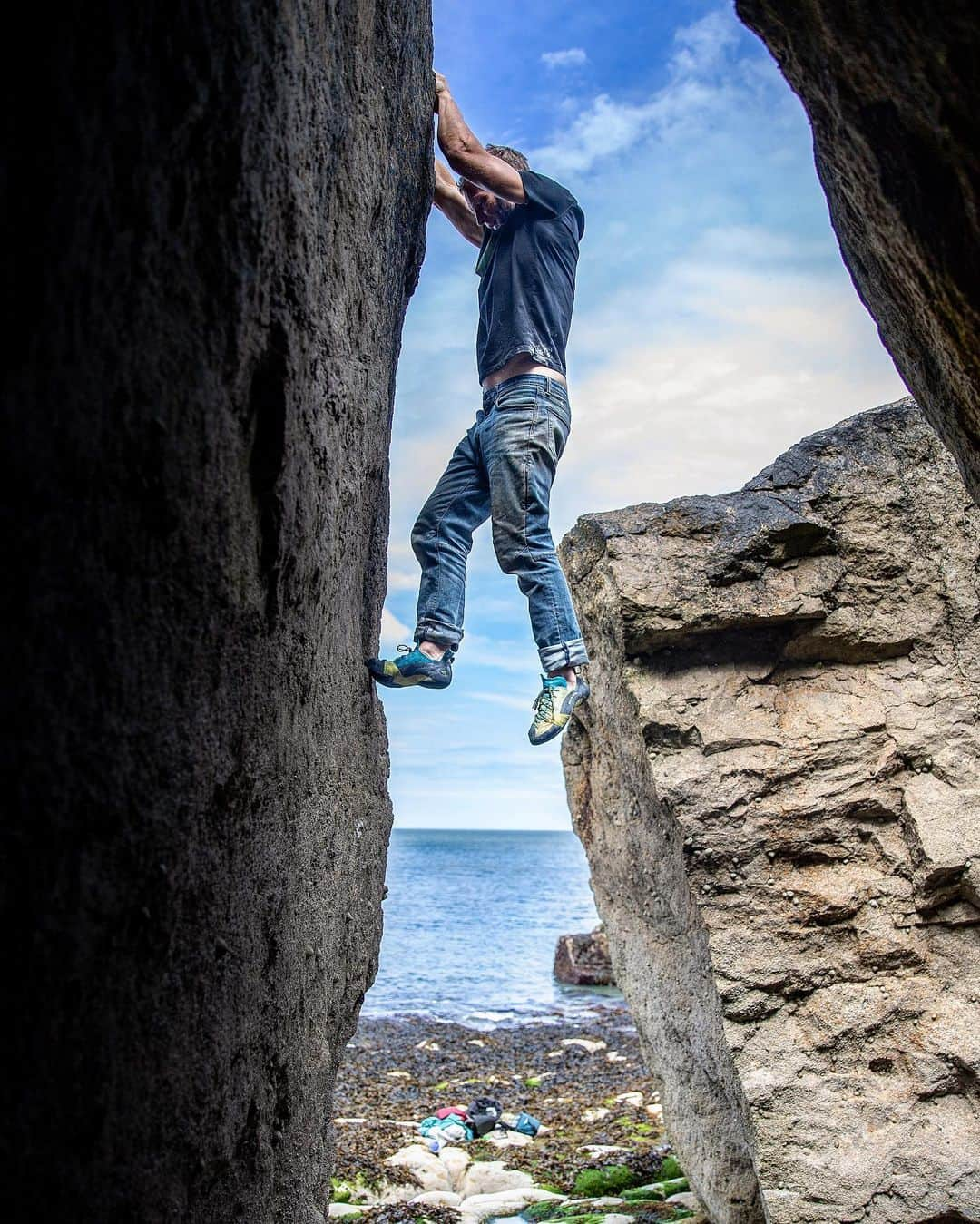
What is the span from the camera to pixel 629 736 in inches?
202

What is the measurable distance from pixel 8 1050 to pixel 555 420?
3.74 metres

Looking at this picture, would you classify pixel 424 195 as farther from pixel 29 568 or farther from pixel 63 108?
pixel 29 568

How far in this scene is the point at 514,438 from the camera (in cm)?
460

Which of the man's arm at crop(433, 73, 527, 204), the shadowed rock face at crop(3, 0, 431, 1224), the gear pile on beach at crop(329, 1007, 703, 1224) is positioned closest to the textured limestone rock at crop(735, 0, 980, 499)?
the shadowed rock face at crop(3, 0, 431, 1224)

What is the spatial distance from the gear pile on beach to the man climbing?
10.7ft

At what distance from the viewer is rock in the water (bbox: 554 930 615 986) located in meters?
17.9

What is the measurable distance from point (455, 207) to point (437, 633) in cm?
243

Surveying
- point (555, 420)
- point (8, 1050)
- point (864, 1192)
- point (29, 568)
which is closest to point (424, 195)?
point (555, 420)

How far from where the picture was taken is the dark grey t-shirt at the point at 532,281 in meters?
4.77

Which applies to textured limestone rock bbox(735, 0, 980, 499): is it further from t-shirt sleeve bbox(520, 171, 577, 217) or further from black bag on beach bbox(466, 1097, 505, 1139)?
black bag on beach bbox(466, 1097, 505, 1139)

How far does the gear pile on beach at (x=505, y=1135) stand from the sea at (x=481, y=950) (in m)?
3.19

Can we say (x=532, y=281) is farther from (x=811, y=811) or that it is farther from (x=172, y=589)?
(x=172, y=589)

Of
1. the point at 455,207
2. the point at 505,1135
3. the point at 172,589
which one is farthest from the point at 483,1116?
the point at 172,589

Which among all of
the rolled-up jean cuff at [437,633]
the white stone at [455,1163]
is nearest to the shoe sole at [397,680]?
the rolled-up jean cuff at [437,633]
